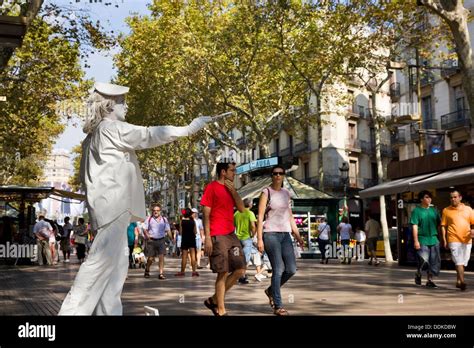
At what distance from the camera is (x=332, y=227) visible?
28.0m

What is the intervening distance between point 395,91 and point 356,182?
875 cm

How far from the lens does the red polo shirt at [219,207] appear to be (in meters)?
7.39

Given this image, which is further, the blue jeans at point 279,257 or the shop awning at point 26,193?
the shop awning at point 26,193

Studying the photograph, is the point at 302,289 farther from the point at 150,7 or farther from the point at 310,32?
the point at 150,7

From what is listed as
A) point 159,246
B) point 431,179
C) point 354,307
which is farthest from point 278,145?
point 354,307

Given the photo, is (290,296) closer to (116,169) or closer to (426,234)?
(426,234)

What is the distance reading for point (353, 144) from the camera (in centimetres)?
4853

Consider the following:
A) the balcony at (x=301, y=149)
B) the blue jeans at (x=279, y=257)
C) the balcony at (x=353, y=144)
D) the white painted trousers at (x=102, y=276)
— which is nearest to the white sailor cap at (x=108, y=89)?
the white painted trousers at (x=102, y=276)

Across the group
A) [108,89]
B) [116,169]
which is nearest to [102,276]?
[116,169]

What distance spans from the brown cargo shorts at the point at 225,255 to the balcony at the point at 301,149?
1660 inches

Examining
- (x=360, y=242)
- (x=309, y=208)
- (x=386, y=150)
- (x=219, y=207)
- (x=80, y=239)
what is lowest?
(x=360, y=242)

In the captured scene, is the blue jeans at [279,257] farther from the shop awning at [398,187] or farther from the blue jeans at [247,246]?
the shop awning at [398,187]

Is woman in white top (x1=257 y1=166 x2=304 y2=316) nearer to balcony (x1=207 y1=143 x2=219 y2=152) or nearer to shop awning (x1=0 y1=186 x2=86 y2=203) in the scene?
shop awning (x1=0 y1=186 x2=86 y2=203)

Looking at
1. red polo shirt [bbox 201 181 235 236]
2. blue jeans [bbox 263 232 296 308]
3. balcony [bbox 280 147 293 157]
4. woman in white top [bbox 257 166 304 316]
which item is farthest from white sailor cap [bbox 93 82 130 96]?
balcony [bbox 280 147 293 157]
